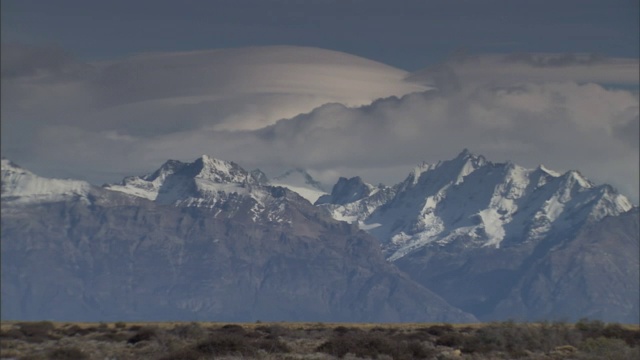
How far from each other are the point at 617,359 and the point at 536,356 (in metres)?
10.6

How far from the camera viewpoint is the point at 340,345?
8300cm

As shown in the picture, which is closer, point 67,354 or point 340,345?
point 340,345

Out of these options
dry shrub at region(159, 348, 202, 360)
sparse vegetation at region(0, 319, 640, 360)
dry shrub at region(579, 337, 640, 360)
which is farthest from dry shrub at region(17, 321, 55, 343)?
dry shrub at region(579, 337, 640, 360)

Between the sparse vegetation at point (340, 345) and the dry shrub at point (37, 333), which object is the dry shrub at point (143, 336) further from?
the dry shrub at point (37, 333)

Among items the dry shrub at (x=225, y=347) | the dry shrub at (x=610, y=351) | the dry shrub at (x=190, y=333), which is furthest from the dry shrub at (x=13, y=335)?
the dry shrub at (x=610, y=351)

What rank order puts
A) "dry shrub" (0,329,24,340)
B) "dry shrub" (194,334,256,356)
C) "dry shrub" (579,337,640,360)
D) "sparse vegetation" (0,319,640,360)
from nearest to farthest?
"dry shrub" (194,334,256,356)
"sparse vegetation" (0,319,640,360)
"dry shrub" (579,337,640,360)
"dry shrub" (0,329,24,340)

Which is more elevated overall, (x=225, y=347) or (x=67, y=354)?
(x=225, y=347)

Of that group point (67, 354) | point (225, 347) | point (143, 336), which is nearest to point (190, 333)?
point (143, 336)

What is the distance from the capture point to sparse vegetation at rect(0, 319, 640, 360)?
78250mm

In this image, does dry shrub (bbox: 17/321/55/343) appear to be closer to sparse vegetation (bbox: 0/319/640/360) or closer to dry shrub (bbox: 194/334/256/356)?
sparse vegetation (bbox: 0/319/640/360)

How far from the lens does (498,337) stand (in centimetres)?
10269

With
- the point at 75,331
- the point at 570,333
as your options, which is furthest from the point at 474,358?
the point at 75,331

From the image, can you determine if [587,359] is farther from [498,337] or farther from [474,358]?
[498,337]

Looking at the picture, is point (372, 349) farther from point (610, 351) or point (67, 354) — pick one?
point (67, 354)
